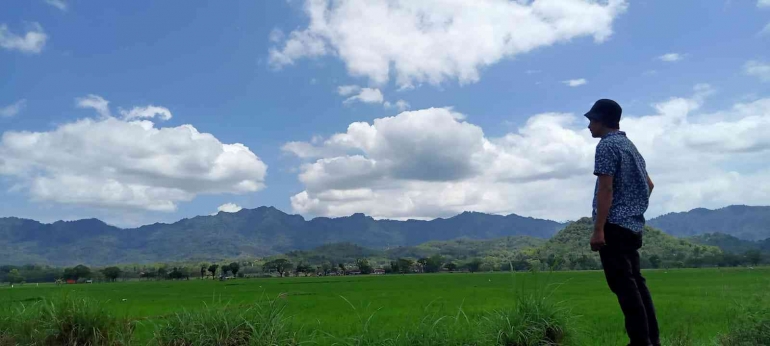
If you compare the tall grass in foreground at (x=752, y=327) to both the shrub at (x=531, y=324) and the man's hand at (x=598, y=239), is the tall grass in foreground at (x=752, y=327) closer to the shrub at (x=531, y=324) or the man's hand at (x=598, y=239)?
the shrub at (x=531, y=324)

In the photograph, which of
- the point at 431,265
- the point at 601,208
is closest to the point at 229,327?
the point at 601,208

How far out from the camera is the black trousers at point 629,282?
4.17 meters

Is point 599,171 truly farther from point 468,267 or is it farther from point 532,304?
point 468,267

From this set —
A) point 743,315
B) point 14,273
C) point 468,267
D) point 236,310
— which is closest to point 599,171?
point 743,315

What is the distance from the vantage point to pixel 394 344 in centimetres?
439

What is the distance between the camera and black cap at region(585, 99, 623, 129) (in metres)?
4.73

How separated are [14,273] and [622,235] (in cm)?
16085

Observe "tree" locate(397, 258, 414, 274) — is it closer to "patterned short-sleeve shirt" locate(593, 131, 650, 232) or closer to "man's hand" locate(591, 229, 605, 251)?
"patterned short-sleeve shirt" locate(593, 131, 650, 232)

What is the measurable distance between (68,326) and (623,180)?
17.9ft

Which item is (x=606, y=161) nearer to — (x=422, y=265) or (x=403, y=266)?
(x=403, y=266)

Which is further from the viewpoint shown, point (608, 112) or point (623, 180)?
point (608, 112)

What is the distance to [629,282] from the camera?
13.9 ft

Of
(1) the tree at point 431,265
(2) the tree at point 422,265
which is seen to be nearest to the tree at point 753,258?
(1) the tree at point 431,265

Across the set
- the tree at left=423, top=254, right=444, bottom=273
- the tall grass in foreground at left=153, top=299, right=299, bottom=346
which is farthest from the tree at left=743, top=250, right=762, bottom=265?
the tall grass in foreground at left=153, top=299, right=299, bottom=346
